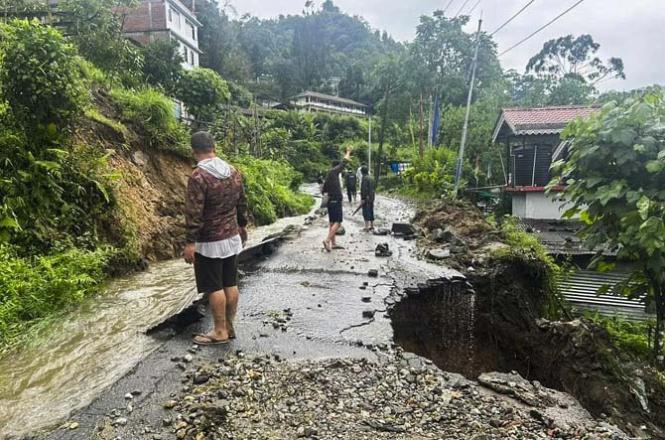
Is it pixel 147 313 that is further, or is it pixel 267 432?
pixel 147 313

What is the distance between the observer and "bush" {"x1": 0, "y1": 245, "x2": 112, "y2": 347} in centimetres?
471

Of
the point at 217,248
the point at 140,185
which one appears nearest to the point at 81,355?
the point at 217,248

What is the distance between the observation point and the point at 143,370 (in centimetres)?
390

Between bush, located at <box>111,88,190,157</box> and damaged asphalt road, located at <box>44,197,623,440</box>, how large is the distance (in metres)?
6.26

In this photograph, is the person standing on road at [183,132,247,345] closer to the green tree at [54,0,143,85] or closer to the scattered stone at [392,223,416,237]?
the scattered stone at [392,223,416,237]

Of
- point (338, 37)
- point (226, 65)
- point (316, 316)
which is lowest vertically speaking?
point (316, 316)

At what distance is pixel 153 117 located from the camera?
1073cm

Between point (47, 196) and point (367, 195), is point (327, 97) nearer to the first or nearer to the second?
point (367, 195)

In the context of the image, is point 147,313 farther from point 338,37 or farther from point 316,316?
point 338,37

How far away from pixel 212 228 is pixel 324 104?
6611 centimetres

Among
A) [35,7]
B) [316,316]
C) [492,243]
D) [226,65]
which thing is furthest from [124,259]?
[226,65]

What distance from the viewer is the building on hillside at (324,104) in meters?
65.4

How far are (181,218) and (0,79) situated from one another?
4076 mm

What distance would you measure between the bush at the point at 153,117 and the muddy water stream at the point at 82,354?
5044 millimetres
